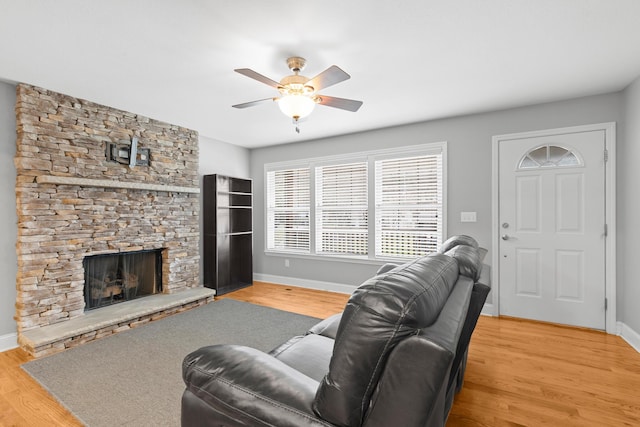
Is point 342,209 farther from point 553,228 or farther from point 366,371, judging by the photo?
point 366,371

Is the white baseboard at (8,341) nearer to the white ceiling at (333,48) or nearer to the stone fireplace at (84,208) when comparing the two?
the stone fireplace at (84,208)

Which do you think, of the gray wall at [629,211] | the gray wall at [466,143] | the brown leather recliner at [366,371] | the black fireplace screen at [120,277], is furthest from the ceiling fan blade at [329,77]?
the black fireplace screen at [120,277]

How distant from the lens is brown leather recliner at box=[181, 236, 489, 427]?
2.59ft

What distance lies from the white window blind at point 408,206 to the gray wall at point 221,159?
2.50 metres

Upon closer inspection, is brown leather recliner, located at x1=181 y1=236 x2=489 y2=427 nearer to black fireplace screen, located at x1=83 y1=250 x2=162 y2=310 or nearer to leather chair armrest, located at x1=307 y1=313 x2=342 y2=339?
leather chair armrest, located at x1=307 y1=313 x2=342 y2=339

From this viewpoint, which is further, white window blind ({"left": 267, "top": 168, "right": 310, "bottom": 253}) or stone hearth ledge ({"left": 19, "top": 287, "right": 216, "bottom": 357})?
white window blind ({"left": 267, "top": 168, "right": 310, "bottom": 253})

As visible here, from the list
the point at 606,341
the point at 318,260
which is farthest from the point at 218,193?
the point at 606,341

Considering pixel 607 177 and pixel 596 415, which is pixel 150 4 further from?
pixel 607 177

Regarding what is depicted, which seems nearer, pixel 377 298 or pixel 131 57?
pixel 377 298

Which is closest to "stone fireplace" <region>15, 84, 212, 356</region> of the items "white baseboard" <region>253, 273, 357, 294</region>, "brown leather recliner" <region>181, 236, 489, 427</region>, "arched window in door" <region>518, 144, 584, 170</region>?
"white baseboard" <region>253, 273, 357, 294</region>

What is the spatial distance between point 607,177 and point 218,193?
4.84 m

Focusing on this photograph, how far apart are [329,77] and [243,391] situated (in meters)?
1.92

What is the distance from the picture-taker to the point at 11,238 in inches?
113

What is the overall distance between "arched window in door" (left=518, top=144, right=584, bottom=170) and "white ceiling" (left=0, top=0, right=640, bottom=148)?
21.7 inches
